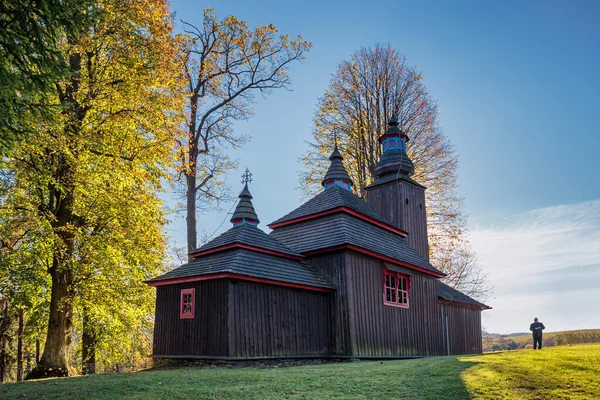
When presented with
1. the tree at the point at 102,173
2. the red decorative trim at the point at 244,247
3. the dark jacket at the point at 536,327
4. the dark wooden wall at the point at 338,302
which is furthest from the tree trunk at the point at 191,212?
the dark jacket at the point at 536,327

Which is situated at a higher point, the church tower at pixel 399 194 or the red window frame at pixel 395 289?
the church tower at pixel 399 194

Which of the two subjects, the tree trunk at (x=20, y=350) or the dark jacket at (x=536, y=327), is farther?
the tree trunk at (x=20, y=350)

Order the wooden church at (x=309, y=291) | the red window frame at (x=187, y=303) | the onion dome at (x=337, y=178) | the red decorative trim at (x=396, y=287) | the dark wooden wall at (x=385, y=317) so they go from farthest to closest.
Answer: the onion dome at (x=337, y=178), the red decorative trim at (x=396, y=287), the dark wooden wall at (x=385, y=317), the red window frame at (x=187, y=303), the wooden church at (x=309, y=291)

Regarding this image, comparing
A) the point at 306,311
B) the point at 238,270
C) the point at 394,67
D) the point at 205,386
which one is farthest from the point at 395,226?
the point at 205,386

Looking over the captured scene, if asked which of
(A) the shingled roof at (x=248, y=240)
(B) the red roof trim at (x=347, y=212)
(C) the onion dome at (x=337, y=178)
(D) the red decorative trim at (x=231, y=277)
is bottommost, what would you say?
(D) the red decorative trim at (x=231, y=277)

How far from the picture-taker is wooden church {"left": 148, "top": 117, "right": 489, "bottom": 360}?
49.5 feet

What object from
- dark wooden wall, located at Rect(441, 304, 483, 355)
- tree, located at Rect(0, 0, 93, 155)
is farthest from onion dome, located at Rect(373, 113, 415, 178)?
tree, located at Rect(0, 0, 93, 155)

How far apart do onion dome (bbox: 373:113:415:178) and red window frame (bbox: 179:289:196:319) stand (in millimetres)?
12757

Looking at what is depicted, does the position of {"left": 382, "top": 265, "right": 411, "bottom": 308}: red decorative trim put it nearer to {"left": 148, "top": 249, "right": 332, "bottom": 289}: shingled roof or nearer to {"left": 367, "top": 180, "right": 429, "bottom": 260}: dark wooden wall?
{"left": 148, "top": 249, "right": 332, "bottom": 289}: shingled roof

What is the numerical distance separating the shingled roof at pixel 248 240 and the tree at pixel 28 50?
27.1ft

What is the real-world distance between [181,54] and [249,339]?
46.4 ft

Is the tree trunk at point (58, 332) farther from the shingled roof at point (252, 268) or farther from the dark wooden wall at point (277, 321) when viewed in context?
the dark wooden wall at point (277, 321)

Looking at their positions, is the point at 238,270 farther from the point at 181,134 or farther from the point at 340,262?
the point at 181,134

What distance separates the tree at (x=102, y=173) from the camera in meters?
16.3
